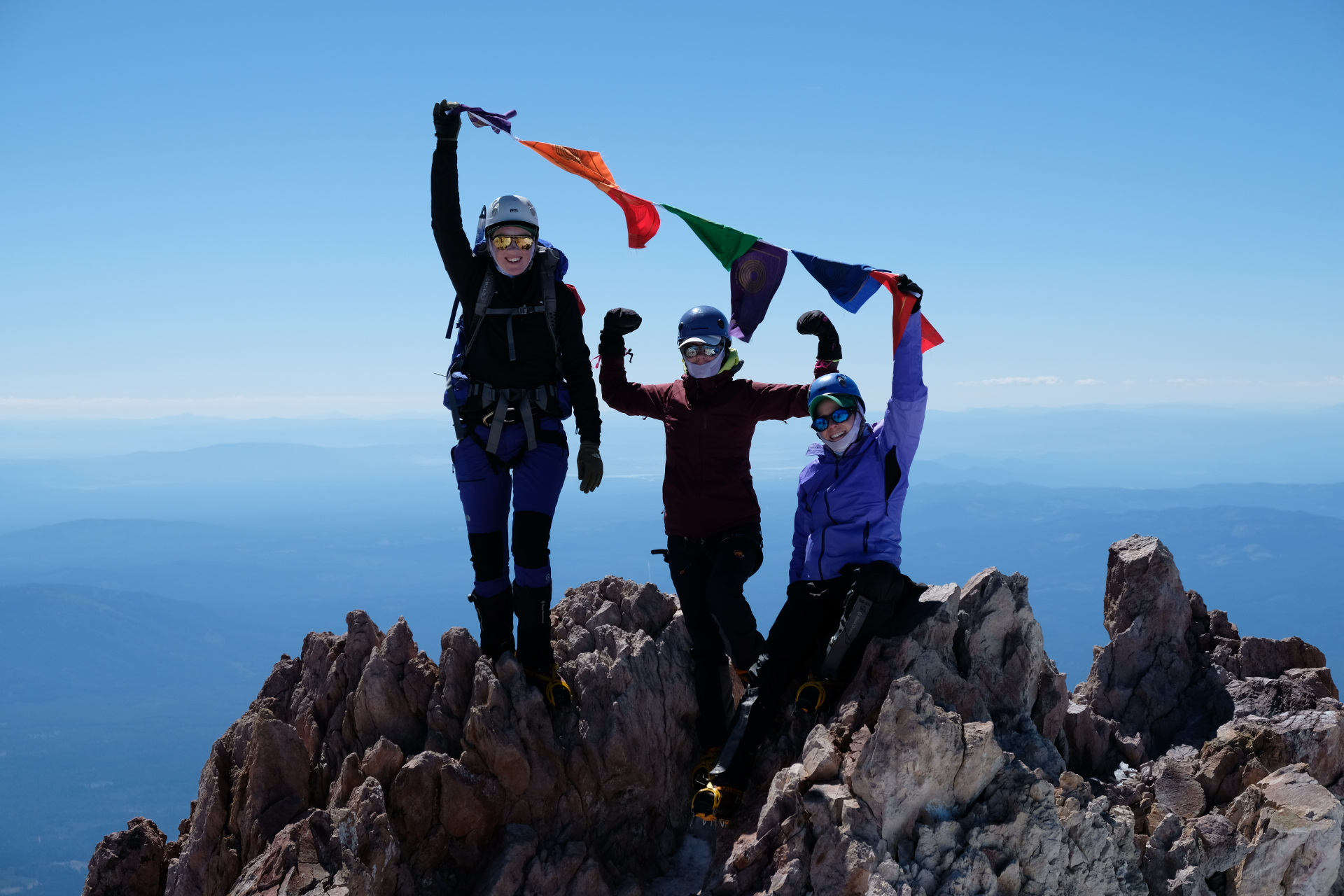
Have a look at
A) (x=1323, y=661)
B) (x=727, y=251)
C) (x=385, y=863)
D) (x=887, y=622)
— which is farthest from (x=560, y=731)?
(x=1323, y=661)

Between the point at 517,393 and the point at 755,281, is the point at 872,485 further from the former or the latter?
the point at 517,393

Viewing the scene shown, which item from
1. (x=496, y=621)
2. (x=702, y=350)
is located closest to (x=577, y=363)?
(x=702, y=350)

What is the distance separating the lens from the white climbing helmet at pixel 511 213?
823 centimetres

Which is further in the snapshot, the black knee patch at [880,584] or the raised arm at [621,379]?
the raised arm at [621,379]

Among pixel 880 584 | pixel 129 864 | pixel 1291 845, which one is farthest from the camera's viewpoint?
pixel 129 864

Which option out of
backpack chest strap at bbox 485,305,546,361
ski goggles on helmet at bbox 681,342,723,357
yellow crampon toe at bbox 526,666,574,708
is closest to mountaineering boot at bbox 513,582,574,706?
yellow crampon toe at bbox 526,666,574,708

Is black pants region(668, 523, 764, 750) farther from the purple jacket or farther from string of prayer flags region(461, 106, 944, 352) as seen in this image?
string of prayer flags region(461, 106, 944, 352)

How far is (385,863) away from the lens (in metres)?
7.21

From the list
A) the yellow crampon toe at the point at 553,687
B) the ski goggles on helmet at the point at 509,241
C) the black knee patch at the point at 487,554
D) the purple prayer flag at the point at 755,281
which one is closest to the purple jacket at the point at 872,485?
the purple prayer flag at the point at 755,281

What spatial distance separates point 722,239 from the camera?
9719 mm

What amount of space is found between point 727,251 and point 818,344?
1756 millimetres

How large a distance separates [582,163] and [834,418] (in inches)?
186

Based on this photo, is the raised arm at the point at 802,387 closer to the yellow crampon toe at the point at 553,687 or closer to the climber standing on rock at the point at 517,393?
the climber standing on rock at the point at 517,393

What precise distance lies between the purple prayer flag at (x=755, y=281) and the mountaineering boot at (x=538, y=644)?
3894 millimetres
